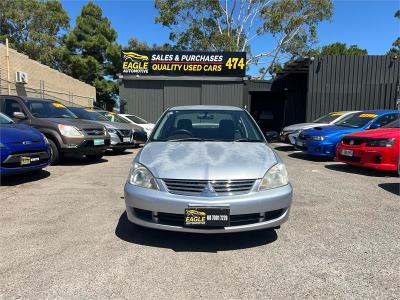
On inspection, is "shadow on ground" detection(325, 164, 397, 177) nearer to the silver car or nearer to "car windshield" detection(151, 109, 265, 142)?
"car windshield" detection(151, 109, 265, 142)

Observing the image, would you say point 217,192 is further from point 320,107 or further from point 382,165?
point 320,107

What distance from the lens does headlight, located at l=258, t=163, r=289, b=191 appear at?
350 cm

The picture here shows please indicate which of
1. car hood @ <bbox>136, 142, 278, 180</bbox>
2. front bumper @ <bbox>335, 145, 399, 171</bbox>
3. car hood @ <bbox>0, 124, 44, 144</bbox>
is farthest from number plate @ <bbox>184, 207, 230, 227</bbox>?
front bumper @ <bbox>335, 145, 399, 171</bbox>

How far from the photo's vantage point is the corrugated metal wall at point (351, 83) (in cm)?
1582

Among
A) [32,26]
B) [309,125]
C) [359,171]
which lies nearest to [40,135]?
[359,171]

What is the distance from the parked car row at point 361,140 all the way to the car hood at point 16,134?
6.61 m

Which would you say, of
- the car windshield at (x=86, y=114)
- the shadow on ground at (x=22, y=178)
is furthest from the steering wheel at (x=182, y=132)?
the car windshield at (x=86, y=114)

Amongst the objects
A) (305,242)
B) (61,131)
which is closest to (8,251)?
(305,242)

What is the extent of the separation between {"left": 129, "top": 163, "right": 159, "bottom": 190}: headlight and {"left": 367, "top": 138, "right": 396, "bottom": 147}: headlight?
572 cm

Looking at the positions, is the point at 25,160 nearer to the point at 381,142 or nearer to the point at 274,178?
the point at 274,178

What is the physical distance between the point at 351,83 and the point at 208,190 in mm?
14813

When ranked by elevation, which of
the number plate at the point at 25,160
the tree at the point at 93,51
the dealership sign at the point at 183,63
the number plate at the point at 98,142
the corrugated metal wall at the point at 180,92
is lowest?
the number plate at the point at 25,160

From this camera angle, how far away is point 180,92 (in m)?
19.1

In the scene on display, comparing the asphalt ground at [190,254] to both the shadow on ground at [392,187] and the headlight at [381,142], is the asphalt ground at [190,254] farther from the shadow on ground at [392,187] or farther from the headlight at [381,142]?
the headlight at [381,142]
